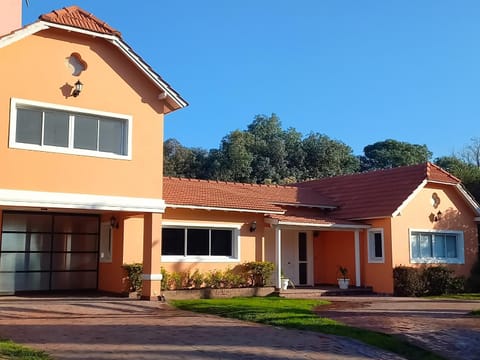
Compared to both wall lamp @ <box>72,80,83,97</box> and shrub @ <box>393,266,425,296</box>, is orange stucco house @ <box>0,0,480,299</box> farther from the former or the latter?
shrub @ <box>393,266,425,296</box>

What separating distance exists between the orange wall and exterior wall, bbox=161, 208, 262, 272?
312 centimetres

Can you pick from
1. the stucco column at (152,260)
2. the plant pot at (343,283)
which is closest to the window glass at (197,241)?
the stucco column at (152,260)

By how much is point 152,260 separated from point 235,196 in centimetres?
624

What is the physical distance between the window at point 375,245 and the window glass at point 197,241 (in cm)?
699

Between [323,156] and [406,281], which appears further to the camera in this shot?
[323,156]

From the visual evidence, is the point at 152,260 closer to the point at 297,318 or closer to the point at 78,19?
the point at 297,318

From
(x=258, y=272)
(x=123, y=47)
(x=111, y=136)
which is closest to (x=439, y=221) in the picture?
(x=258, y=272)

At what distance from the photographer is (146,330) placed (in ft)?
36.9

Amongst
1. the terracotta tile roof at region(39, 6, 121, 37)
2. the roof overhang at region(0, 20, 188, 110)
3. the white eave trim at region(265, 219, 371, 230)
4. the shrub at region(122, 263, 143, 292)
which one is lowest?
the shrub at region(122, 263, 143, 292)

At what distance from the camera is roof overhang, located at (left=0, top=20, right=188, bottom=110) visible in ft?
49.3

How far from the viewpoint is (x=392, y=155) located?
63375 millimetres

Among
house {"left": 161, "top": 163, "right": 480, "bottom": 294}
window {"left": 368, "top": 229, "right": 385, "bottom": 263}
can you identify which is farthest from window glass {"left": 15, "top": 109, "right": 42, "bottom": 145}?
window {"left": 368, "top": 229, "right": 385, "bottom": 263}

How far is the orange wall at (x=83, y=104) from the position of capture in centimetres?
1497

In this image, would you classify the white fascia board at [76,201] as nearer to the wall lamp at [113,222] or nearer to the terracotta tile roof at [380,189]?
the wall lamp at [113,222]
